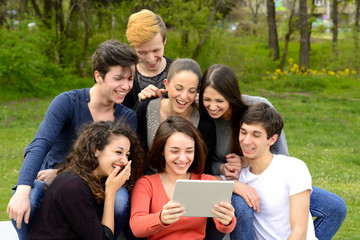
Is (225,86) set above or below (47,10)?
below

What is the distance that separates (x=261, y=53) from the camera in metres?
22.5

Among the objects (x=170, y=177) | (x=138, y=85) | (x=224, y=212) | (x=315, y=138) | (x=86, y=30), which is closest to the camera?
(x=224, y=212)

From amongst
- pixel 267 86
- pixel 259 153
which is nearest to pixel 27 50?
pixel 267 86

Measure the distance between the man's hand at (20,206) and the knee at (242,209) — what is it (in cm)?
140

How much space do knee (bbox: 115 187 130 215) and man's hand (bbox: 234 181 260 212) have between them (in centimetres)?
78

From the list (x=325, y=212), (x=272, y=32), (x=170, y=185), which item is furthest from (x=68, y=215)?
(x=272, y=32)

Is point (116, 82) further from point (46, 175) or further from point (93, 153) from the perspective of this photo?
point (46, 175)

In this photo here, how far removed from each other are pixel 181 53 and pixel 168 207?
534 inches

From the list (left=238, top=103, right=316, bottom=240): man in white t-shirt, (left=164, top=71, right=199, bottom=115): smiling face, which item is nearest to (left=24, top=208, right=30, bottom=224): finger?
(left=164, top=71, right=199, bottom=115): smiling face

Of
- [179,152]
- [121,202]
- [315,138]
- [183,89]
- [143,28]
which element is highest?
[143,28]

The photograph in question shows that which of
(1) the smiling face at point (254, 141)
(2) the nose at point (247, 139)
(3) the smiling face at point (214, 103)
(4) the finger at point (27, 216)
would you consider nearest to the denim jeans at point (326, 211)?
(1) the smiling face at point (254, 141)

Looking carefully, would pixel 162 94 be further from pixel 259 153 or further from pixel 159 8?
pixel 159 8

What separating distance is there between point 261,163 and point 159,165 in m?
0.74

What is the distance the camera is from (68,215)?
3047 mm
